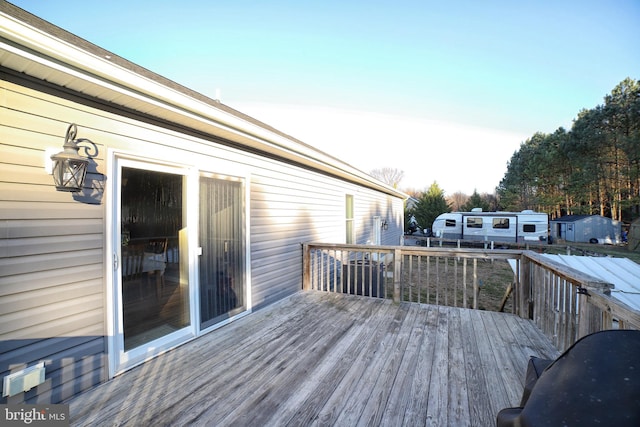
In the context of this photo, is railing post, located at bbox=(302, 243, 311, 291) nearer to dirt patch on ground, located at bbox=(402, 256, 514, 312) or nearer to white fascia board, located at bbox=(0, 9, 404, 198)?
dirt patch on ground, located at bbox=(402, 256, 514, 312)

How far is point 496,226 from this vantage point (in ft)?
53.1

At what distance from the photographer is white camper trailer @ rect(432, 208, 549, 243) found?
50.2 ft

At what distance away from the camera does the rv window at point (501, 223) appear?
52.4 ft

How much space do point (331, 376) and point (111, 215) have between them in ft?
7.53

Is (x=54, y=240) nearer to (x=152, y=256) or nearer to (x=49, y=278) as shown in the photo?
(x=49, y=278)

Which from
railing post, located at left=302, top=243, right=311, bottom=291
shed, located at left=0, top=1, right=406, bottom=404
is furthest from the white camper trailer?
shed, located at left=0, top=1, right=406, bottom=404

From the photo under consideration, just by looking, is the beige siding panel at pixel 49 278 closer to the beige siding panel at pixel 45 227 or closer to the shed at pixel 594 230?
the beige siding panel at pixel 45 227

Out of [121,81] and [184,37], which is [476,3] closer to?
[184,37]

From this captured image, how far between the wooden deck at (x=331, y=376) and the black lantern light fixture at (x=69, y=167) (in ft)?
5.17

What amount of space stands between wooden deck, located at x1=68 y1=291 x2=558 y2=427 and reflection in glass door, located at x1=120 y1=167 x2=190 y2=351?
0.35 meters

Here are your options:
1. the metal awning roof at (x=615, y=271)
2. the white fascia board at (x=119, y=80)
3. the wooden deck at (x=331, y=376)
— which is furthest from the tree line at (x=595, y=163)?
the white fascia board at (x=119, y=80)

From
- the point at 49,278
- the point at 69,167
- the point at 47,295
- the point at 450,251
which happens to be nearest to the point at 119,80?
the point at 69,167

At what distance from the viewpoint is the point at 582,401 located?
0.80 meters

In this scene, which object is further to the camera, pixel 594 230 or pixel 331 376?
pixel 594 230
